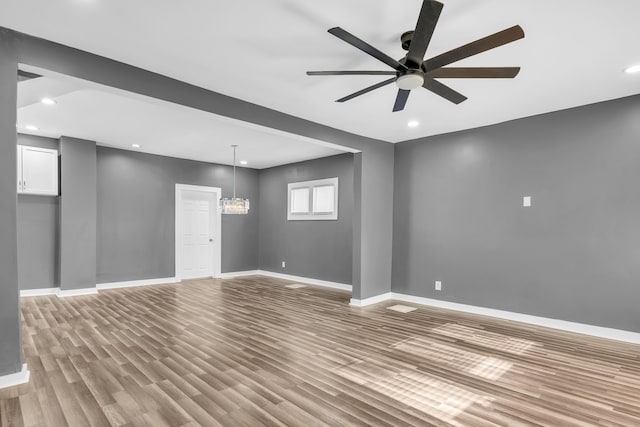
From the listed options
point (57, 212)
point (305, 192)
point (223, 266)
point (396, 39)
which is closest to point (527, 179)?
point (396, 39)

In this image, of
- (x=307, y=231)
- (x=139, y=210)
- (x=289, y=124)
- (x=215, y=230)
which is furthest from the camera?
(x=215, y=230)

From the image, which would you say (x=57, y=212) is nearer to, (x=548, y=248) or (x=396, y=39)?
(x=396, y=39)

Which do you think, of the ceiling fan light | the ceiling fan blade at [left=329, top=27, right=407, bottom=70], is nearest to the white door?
the ceiling fan light

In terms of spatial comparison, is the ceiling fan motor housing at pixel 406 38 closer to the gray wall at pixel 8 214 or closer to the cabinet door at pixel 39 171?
the gray wall at pixel 8 214

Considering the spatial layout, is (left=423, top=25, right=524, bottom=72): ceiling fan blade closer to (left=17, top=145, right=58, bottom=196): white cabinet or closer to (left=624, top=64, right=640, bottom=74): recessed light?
Result: (left=624, top=64, right=640, bottom=74): recessed light

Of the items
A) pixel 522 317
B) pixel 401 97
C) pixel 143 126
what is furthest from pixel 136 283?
pixel 522 317

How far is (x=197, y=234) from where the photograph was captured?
7902 millimetres

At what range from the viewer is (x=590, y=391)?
2.63m

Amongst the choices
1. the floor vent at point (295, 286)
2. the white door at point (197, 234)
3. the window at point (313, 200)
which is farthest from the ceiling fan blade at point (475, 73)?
the white door at point (197, 234)

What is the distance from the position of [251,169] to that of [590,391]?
7.79 meters

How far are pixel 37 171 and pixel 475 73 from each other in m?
6.95

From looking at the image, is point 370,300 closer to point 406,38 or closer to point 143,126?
point 406,38

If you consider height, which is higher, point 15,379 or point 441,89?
point 441,89

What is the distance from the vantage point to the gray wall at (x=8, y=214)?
2.52 metres
